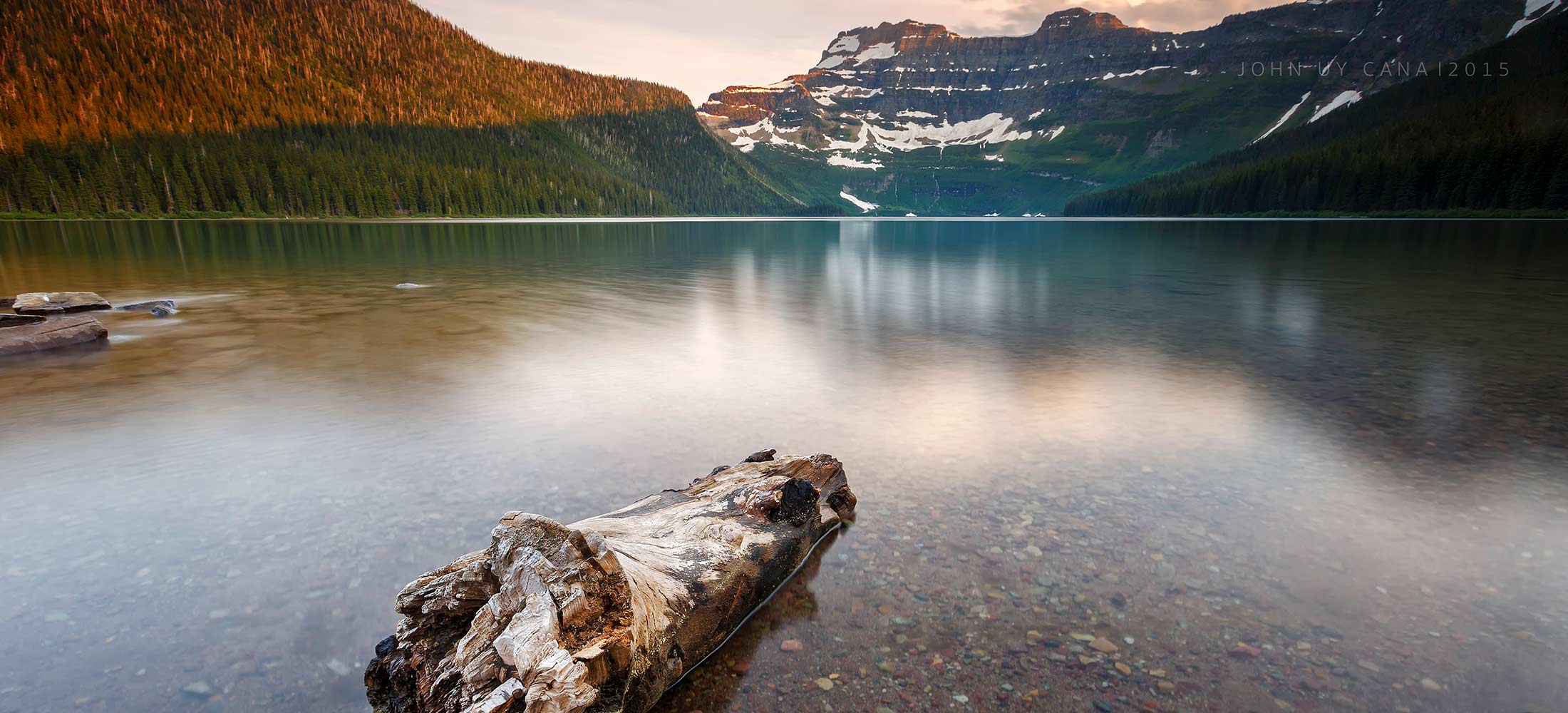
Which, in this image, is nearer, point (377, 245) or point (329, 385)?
point (329, 385)

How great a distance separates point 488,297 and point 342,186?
16449 cm

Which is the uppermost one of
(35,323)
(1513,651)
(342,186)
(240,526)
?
(342,186)

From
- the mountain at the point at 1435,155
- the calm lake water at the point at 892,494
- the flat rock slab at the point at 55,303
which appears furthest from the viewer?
the mountain at the point at 1435,155

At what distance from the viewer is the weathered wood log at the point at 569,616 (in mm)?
3914

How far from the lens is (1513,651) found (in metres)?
4.95

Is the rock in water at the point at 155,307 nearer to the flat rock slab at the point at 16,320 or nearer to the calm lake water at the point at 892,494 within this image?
the calm lake water at the point at 892,494

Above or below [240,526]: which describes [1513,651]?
below

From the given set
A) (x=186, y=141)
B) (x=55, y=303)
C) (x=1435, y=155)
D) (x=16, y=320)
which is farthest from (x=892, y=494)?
(x=186, y=141)

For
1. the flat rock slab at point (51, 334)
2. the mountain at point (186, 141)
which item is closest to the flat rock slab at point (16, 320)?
the flat rock slab at point (51, 334)

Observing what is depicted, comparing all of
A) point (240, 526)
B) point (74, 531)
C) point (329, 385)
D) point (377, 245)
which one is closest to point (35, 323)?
point (329, 385)

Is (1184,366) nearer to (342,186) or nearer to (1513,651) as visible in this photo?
(1513,651)

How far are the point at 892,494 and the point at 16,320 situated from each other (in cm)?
2214

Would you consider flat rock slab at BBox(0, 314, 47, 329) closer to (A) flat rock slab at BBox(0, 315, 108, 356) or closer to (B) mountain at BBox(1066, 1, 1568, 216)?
(A) flat rock slab at BBox(0, 315, 108, 356)

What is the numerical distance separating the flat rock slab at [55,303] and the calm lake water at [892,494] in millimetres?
2001
